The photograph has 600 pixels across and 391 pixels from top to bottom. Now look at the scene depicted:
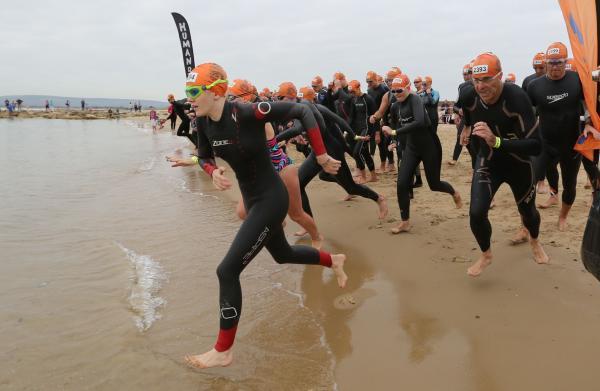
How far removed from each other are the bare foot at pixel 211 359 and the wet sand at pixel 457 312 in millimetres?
688

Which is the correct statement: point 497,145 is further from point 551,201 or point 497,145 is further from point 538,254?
point 551,201

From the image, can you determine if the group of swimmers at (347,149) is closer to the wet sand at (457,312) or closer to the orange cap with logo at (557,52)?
the orange cap with logo at (557,52)

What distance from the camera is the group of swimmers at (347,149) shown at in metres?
3.05

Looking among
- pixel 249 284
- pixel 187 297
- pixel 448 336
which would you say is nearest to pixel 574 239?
pixel 448 336

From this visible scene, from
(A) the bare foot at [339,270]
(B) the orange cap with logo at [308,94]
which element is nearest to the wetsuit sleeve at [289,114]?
(A) the bare foot at [339,270]

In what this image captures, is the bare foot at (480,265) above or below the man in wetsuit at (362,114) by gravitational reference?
below

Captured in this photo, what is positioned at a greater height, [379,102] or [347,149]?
[379,102]

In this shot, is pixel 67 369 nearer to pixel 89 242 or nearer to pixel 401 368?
pixel 401 368

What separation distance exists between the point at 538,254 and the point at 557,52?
2.12 m

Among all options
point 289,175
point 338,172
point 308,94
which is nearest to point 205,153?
point 289,175

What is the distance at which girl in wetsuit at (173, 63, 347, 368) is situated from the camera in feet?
9.67

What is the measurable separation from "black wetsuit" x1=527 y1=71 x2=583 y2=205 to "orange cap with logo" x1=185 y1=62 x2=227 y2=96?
3.48m

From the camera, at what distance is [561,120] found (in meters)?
4.99

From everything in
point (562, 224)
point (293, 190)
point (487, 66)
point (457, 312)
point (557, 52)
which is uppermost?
point (557, 52)
